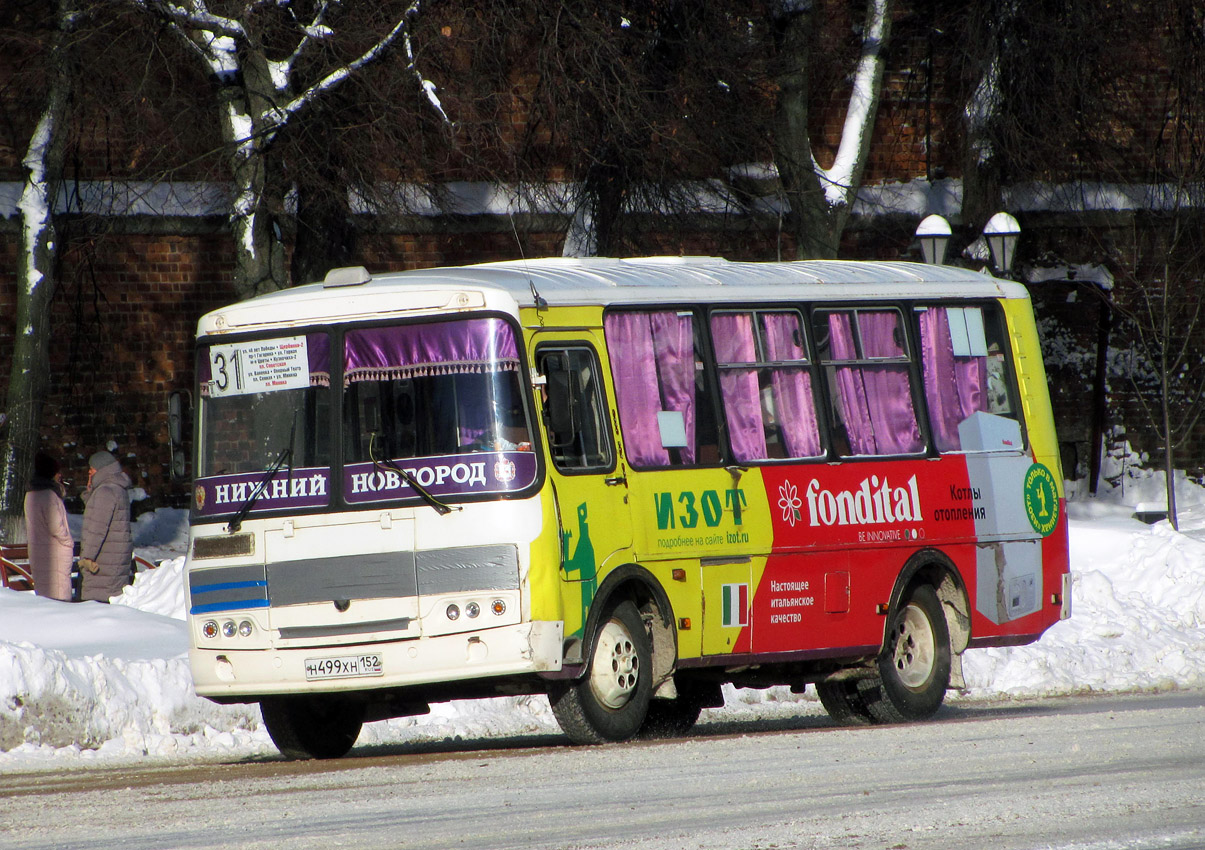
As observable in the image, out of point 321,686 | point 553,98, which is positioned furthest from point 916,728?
point 553,98

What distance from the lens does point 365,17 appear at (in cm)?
1808

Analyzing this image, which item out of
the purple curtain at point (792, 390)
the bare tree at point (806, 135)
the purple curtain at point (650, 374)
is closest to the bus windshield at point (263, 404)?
the purple curtain at point (650, 374)

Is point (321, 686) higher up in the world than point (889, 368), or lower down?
lower down

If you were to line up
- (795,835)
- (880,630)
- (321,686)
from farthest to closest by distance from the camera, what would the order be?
(880,630), (321,686), (795,835)

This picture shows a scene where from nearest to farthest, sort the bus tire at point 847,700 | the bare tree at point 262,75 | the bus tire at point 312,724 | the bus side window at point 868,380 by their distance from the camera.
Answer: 1. the bus tire at point 312,724
2. the bus side window at point 868,380
3. the bus tire at point 847,700
4. the bare tree at point 262,75

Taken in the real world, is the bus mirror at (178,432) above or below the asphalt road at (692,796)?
above

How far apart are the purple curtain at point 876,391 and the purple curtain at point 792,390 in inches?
13.0

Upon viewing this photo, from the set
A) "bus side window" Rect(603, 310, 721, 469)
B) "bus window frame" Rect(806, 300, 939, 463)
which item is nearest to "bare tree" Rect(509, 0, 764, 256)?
"bus window frame" Rect(806, 300, 939, 463)

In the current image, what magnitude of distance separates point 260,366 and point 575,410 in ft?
6.09

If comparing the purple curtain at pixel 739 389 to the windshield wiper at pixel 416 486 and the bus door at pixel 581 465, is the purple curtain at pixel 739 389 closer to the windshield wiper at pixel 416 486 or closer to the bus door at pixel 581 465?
the bus door at pixel 581 465

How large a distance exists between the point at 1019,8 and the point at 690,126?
5.34 metres

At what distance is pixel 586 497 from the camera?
11164 mm

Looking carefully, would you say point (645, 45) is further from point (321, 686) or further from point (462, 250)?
point (321, 686)

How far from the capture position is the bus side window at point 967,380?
13.8 meters
